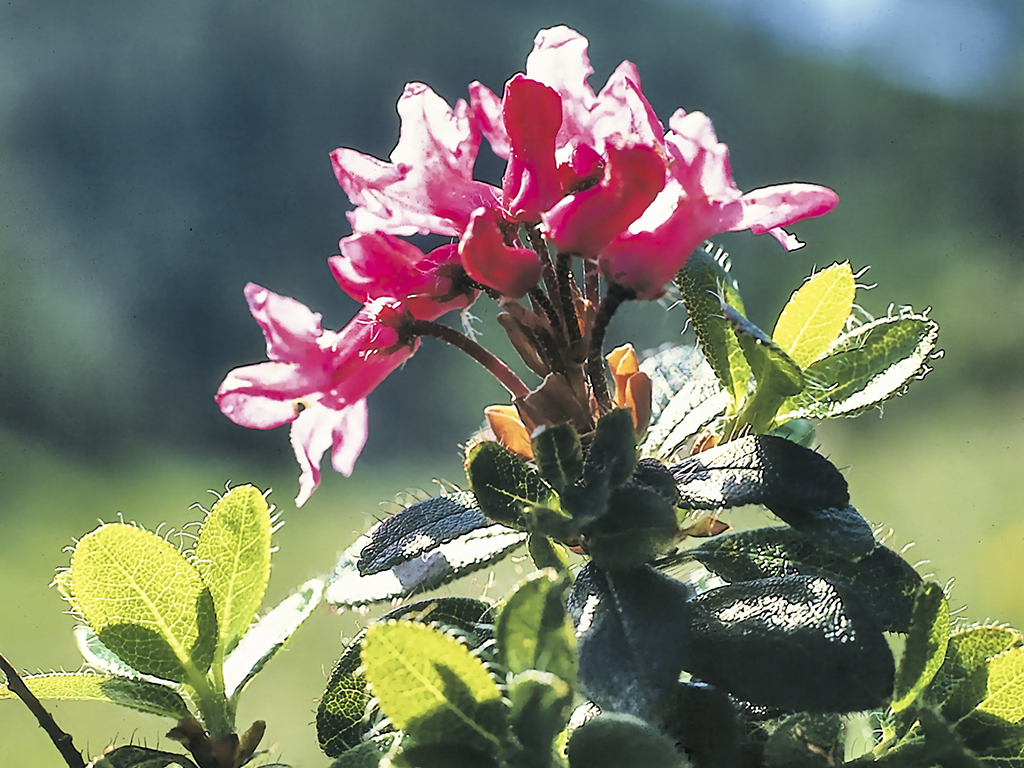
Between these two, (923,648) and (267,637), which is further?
(267,637)

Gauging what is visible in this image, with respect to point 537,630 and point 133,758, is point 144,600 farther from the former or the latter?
point 537,630

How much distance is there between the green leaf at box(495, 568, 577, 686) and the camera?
0.28m

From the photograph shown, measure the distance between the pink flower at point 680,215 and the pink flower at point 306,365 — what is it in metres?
0.10

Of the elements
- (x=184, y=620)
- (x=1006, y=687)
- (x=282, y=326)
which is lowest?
(x=1006, y=687)

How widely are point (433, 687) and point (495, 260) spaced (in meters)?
0.16

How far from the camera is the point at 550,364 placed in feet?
1.36

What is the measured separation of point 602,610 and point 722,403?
0.46ft

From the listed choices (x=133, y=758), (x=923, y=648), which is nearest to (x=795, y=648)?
(x=923, y=648)

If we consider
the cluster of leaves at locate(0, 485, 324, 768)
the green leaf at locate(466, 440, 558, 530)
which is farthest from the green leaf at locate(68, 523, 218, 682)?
the green leaf at locate(466, 440, 558, 530)

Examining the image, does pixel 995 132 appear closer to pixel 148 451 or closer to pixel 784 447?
pixel 148 451

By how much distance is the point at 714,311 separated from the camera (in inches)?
15.2

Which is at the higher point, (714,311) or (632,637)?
(714,311)

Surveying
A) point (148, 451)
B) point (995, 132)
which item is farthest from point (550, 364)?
point (995, 132)

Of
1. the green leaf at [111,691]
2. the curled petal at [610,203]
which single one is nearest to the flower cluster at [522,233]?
the curled petal at [610,203]
